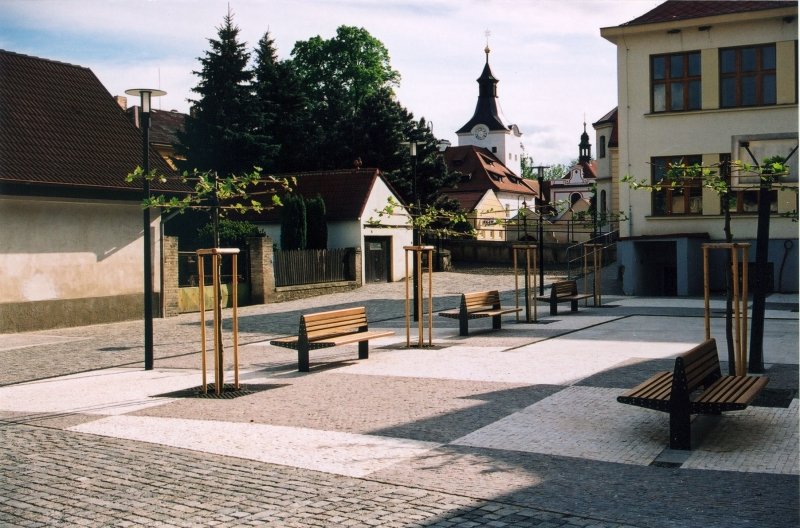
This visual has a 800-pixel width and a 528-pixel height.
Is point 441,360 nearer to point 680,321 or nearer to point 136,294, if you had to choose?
point 680,321

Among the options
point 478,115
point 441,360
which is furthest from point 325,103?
point 478,115

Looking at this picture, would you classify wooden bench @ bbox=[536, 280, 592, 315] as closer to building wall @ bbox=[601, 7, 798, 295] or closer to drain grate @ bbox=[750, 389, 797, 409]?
building wall @ bbox=[601, 7, 798, 295]

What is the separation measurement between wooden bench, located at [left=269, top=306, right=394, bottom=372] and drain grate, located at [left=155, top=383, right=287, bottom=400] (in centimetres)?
150

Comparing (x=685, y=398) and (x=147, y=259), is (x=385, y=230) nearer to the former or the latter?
(x=147, y=259)

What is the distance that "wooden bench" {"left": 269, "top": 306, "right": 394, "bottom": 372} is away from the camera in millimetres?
13102

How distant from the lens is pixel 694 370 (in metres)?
8.26

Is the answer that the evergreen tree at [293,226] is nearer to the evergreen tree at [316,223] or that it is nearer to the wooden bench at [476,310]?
the evergreen tree at [316,223]

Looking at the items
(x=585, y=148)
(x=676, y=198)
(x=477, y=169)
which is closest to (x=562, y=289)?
(x=676, y=198)

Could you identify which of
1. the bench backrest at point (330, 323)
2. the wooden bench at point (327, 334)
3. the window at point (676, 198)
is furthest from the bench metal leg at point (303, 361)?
the window at point (676, 198)

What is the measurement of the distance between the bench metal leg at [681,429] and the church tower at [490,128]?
10908cm

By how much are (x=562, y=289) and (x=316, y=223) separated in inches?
612

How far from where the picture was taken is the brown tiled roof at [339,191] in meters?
37.5

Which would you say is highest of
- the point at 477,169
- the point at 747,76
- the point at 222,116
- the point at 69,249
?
the point at 477,169

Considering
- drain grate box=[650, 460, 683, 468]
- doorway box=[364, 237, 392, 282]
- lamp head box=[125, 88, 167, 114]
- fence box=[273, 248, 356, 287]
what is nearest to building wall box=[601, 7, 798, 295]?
fence box=[273, 248, 356, 287]
